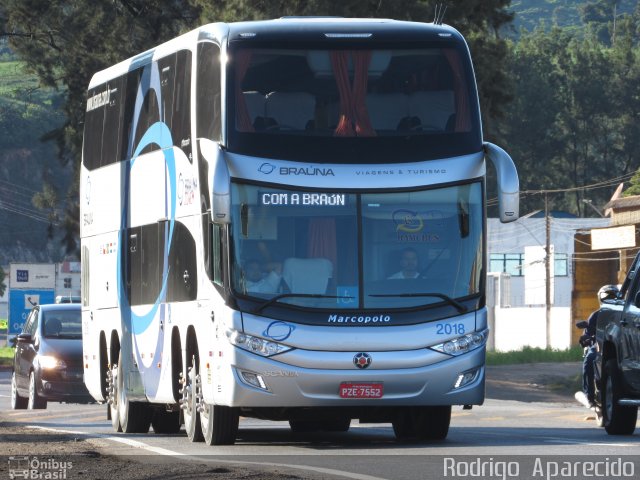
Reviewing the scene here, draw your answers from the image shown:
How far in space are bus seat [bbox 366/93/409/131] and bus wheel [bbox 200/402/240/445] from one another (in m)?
3.04

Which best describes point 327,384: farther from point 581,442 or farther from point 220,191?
point 581,442

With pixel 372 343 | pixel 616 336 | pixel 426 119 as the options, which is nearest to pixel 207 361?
pixel 372 343

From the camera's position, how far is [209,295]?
16.7 meters

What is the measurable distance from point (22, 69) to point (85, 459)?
34.0 m

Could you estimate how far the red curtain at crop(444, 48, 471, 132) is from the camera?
16922 millimetres

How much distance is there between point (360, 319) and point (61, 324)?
46.2 feet

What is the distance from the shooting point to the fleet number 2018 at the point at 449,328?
16.2 m

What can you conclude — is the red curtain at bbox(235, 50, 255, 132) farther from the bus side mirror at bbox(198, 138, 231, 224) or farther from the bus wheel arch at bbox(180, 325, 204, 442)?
Result: the bus wheel arch at bbox(180, 325, 204, 442)

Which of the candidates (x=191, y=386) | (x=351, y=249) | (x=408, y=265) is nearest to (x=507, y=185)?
(x=408, y=265)

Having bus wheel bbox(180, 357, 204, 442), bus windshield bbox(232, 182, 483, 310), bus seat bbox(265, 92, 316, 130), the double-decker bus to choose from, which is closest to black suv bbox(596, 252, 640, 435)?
the double-decker bus

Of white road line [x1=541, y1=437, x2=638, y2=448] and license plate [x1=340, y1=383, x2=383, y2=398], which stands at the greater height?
license plate [x1=340, y1=383, x2=383, y2=398]

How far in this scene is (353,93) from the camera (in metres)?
16.8

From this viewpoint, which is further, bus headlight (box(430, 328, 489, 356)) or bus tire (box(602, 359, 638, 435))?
bus tire (box(602, 359, 638, 435))

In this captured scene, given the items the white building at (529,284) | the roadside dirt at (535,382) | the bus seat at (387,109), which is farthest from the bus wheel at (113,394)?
the white building at (529,284)
